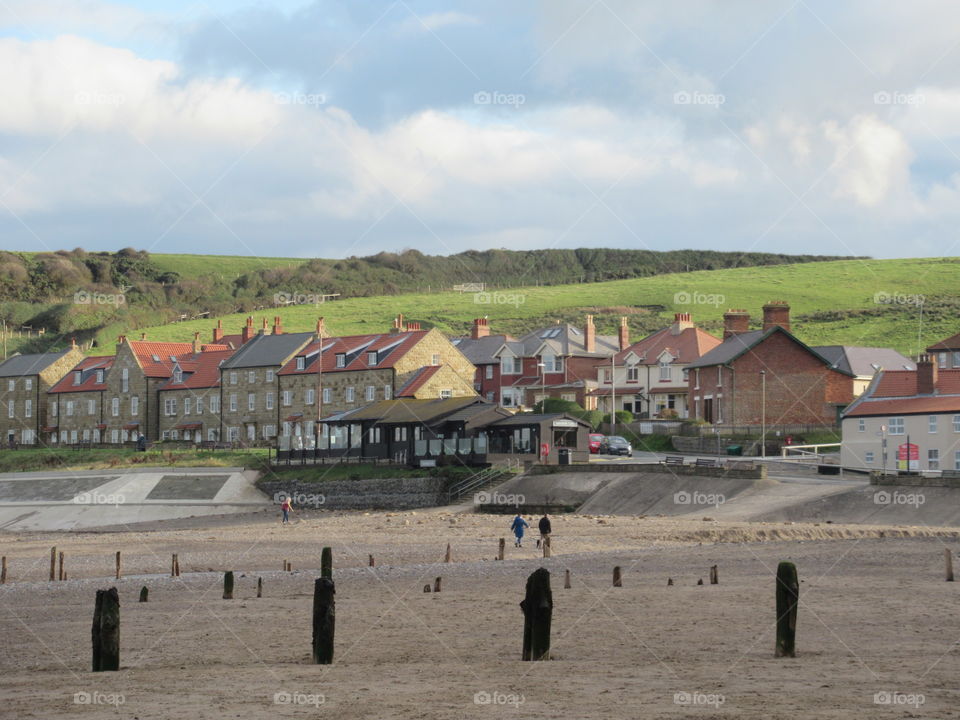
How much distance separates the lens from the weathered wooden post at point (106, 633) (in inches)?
822

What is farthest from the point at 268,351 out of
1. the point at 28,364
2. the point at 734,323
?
the point at 734,323

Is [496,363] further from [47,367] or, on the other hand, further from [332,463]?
[47,367]

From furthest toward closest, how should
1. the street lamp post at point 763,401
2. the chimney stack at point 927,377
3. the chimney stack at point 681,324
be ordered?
the chimney stack at point 681,324
the street lamp post at point 763,401
the chimney stack at point 927,377

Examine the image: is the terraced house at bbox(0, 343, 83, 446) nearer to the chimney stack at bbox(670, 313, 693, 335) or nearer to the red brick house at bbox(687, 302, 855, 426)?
the chimney stack at bbox(670, 313, 693, 335)

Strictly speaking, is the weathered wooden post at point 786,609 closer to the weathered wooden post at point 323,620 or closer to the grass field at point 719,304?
the weathered wooden post at point 323,620

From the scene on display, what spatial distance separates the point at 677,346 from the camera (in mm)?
97062

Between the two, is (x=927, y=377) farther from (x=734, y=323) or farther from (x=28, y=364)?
(x=28, y=364)

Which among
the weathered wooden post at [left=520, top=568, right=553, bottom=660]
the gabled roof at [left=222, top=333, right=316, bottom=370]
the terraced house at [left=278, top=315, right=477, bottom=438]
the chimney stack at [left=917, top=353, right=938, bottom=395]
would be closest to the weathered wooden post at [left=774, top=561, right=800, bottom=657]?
the weathered wooden post at [left=520, top=568, right=553, bottom=660]

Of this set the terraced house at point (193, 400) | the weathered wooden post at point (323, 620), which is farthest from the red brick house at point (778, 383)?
the weathered wooden post at point (323, 620)

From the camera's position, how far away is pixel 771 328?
3127 inches

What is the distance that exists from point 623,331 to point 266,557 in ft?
212

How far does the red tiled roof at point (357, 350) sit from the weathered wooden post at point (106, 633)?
221 feet

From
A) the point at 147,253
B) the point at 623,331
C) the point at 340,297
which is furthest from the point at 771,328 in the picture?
the point at 147,253

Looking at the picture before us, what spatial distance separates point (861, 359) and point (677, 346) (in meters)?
16.1
